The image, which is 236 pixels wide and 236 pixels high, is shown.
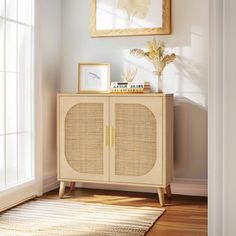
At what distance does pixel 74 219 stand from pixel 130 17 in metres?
1.98

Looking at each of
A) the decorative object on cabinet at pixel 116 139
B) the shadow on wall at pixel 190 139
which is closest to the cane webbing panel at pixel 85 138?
the decorative object on cabinet at pixel 116 139

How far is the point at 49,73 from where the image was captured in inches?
159

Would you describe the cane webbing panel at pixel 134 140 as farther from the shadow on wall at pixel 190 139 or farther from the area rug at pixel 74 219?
the shadow on wall at pixel 190 139

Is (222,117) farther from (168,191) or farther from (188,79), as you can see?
(188,79)

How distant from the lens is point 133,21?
404 centimetres

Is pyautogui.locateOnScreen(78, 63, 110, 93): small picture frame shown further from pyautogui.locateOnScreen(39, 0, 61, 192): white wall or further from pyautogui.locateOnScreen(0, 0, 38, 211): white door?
pyautogui.locateOnScreen(0, 0, 38, 211): white door

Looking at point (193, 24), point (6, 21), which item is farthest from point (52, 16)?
point (193, 24)

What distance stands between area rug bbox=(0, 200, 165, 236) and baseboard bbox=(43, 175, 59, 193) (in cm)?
37

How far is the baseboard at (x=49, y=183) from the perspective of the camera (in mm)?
4004

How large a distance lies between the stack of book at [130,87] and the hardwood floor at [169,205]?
946 mm

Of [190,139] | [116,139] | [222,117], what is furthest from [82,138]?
[222,117]

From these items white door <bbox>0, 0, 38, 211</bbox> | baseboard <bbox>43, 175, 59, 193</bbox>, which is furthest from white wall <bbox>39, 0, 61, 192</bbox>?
white door <bbox>0, 0, 38, 211</bbox>

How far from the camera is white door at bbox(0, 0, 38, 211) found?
3318 mm

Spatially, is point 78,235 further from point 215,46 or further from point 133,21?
point 133,21
